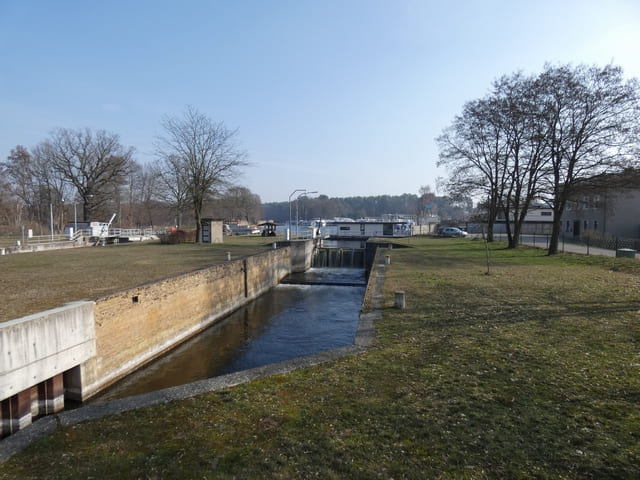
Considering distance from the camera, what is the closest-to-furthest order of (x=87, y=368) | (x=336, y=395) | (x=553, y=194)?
(x=336, y=395), (x=87, y=368), (x=553, y=194)

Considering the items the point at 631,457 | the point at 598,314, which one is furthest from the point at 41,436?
the point at 598,314

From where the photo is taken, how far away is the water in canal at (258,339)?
10.2 m

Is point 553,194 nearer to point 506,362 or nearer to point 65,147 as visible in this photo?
point 506,362

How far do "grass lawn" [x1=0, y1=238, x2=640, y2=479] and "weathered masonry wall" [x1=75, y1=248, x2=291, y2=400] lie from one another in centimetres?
430

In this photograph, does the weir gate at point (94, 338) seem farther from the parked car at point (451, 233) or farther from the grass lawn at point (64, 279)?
the parked car at point (451, 233)

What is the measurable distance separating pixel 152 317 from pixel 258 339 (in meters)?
3.74

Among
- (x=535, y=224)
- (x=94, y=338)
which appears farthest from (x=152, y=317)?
(x=535, y=224)

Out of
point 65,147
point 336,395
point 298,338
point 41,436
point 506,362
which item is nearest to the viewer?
point 41,436

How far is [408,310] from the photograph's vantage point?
35.0 feet

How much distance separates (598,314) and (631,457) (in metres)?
7.23

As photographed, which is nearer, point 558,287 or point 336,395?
point 336,395

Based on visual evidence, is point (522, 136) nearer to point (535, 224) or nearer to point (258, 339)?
point (258, 339)

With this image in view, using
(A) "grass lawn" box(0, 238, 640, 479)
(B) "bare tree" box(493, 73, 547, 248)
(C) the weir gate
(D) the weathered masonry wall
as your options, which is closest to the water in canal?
(D) the weathered masonry wall

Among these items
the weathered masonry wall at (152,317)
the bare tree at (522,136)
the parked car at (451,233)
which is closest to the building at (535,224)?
the parked car at (451,233)
